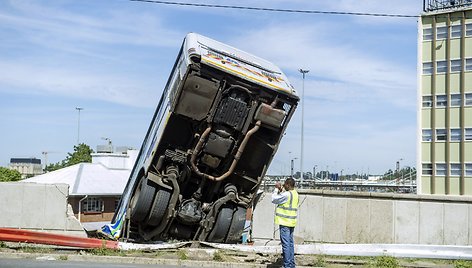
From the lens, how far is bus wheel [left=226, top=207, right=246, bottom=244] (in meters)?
10.4

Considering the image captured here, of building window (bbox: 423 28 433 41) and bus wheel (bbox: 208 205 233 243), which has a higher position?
building window (bbox: 423 28 433 41)

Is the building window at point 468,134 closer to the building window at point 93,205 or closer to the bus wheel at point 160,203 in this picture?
the building window at point 93,205

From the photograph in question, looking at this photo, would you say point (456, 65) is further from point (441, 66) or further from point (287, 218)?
point (287, 218)

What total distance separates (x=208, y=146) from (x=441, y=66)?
124 ft

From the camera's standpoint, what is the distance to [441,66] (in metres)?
43.4

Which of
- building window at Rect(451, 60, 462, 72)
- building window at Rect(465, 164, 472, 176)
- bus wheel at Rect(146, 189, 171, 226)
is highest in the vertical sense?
building window at Rect(451, 60, 462, 72)

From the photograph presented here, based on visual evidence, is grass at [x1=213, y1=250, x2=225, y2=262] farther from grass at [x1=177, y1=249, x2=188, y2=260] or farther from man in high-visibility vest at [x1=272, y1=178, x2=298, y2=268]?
man in high-visibility vest at [x1=272, y1=178, x2=298, y2=268]

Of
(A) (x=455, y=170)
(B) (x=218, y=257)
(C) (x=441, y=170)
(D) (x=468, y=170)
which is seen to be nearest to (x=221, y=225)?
(B) (x=218, y=257)

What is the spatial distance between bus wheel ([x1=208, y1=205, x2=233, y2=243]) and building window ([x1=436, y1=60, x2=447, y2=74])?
3694 centimetres

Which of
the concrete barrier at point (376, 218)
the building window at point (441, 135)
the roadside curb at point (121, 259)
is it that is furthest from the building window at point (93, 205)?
the roadside curb at point (121, 259)

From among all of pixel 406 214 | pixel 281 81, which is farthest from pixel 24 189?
pixel 406 214

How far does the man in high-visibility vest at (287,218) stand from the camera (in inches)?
333

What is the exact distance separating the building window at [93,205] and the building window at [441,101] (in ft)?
86.8

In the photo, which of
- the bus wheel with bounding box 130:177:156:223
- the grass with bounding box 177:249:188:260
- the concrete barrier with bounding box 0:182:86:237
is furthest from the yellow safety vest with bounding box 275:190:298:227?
the concrete barrier with bounding box 0:182:86:237
